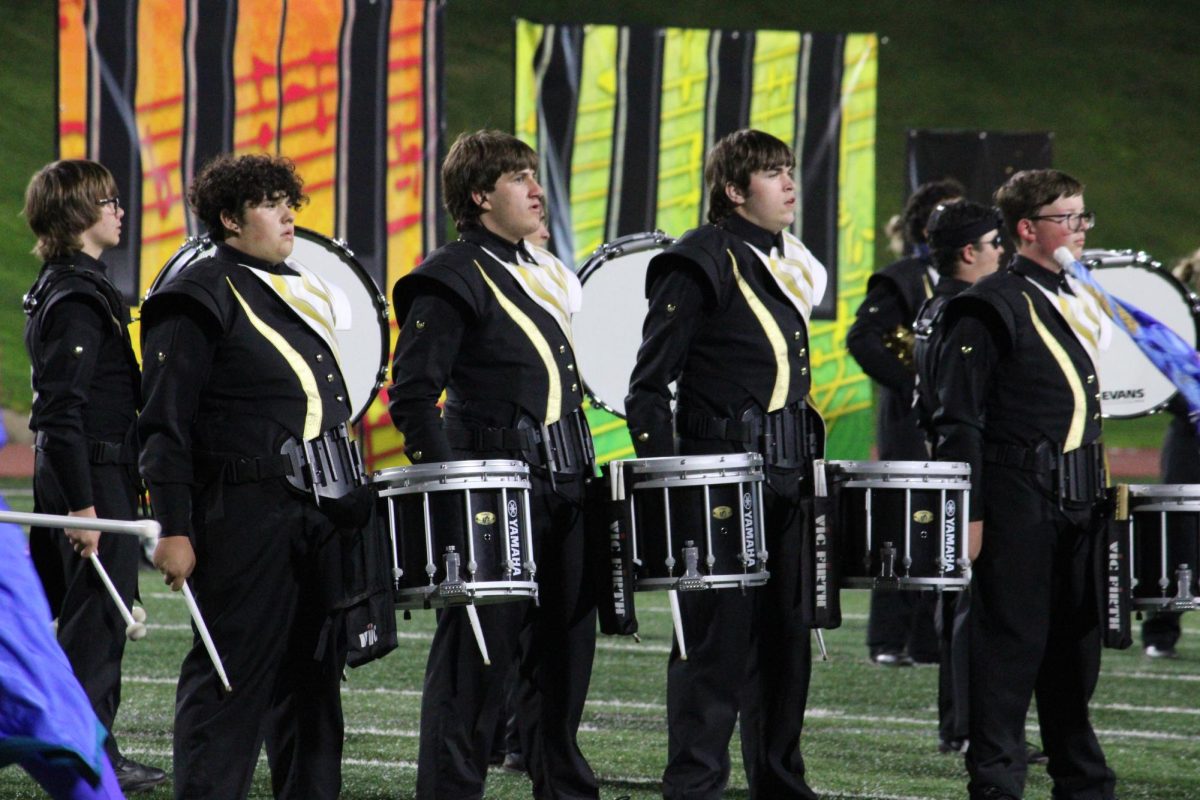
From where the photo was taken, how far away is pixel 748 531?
14.0ft

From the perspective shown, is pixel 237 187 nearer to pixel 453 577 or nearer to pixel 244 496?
pixel 244 496

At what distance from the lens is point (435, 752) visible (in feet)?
14.0

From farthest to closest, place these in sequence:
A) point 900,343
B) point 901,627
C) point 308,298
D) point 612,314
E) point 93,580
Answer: point 901,627
point 612,314
point 900,343
point 93,580
point 308,298

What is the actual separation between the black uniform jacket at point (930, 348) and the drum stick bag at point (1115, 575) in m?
0.50

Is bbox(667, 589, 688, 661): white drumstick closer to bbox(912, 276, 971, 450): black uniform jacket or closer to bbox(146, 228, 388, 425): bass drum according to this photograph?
bbox(912, 276, 971, 450): black uniform jacket

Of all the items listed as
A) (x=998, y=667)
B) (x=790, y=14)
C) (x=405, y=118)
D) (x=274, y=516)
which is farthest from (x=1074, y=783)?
(x=790, y=14)

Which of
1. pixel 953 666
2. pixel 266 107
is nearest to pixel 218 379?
pixel 953 666

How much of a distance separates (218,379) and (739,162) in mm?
1476

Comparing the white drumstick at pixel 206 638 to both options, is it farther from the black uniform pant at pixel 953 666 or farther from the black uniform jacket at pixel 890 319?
the black uniform jacket at pixel 890 319

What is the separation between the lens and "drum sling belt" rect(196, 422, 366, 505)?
3838 millimetres

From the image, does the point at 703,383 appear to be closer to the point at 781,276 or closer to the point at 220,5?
the point at 781,276

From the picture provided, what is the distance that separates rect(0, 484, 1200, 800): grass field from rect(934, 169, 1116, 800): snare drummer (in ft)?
1.68

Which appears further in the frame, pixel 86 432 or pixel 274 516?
pixel 86 432

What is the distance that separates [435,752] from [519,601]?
1.26ft
